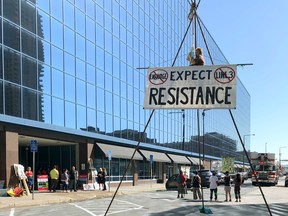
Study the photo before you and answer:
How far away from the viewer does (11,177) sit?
24703mm

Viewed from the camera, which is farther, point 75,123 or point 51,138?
point 75,123

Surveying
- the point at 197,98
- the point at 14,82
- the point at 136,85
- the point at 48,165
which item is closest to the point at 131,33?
the point at 136,85

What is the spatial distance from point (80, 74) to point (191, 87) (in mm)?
26621

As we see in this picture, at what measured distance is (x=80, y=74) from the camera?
33500 millimetres

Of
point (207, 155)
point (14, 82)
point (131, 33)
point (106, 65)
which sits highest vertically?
point (131, 33)

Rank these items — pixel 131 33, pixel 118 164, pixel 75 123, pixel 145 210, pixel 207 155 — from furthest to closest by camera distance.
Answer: pixel 207 155 < pixel 131 33 < pixel 118 164 < pixel 75 123 < pixel 145 210

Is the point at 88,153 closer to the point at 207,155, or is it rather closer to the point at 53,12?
the point at 53,12

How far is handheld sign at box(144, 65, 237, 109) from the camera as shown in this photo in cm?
743

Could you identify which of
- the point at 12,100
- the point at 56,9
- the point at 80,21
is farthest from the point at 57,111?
the point at 80,21

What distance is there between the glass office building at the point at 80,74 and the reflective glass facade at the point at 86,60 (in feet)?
0.20

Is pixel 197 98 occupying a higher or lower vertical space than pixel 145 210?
higher

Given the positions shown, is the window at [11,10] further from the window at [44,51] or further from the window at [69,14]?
the window at [69,14]

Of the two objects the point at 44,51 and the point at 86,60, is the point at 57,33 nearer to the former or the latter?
the point at 44,51

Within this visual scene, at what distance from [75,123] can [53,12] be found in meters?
7.93
